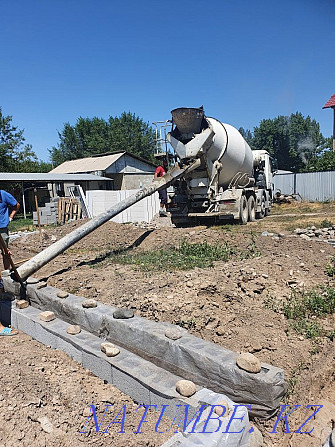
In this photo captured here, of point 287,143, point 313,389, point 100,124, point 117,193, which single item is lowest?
point 313,389

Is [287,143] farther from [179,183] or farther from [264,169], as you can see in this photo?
[179,183]

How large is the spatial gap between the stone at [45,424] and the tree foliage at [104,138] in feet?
142

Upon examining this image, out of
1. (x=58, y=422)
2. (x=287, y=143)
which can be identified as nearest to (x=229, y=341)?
(x=58, y=422)

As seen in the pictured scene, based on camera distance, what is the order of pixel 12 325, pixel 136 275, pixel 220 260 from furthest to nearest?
pixel 220 260 → pixel 136 275 → pixel 12 325

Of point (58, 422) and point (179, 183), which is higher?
point (179, 183)

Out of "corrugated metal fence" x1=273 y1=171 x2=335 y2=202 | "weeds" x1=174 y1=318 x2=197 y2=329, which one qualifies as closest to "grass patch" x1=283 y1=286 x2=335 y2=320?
"weeds" x1=174 y1=318 x2=197 y2=329

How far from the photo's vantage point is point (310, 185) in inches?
799

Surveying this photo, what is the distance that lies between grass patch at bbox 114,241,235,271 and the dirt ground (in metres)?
0.24

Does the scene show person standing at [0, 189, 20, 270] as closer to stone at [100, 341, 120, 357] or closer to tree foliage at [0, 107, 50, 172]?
stone at [100, 341, 120, 357]

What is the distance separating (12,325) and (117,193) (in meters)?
11.0

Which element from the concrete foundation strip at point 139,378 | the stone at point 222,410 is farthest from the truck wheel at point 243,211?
the stone at point 222,410

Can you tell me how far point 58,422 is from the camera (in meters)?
2.54

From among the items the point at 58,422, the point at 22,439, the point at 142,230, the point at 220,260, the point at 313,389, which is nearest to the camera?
the point at 22,439

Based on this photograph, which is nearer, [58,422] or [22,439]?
[22,439]
